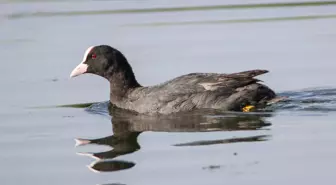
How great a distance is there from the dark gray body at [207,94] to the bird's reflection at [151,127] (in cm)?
27

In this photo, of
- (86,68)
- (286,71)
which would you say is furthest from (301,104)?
(86,68)

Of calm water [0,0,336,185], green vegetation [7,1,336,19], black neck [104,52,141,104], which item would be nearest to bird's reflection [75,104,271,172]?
calm water [0,0,336,185]

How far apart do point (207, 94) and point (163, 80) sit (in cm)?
156

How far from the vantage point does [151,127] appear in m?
11.2

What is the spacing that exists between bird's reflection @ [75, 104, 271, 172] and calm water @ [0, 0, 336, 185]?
1 cm

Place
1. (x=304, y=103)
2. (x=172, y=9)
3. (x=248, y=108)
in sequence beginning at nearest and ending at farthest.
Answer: (x=248, y=108)
(x=304, y=103)
(x=172, y=9)

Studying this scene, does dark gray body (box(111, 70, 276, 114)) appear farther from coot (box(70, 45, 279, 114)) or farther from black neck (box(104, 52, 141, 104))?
black neck (box(104, 52, 141, 104))

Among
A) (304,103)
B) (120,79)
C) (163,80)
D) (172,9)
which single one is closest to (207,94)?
(304,103)

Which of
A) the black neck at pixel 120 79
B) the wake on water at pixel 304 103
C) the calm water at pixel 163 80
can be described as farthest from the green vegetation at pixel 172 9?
the wake on water at pixel 304 103

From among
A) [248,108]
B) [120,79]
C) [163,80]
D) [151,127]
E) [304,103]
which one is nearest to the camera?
[151,127]

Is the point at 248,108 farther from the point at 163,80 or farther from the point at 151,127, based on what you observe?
the point at 163,80

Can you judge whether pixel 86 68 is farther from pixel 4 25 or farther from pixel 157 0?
pixel 157 0

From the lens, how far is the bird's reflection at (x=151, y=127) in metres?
9.47

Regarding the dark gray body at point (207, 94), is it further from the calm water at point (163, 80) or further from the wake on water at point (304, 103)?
the calm water at point (163, 80)
